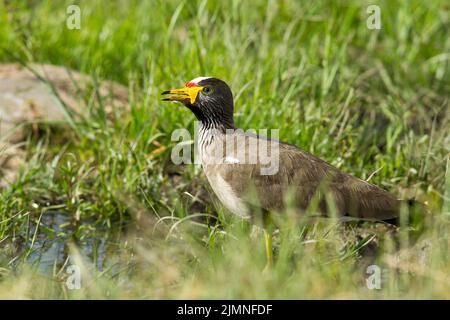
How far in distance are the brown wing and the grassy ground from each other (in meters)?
0.16

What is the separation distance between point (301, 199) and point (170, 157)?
1645 millimetres

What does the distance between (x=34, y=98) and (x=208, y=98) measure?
90.0 inches

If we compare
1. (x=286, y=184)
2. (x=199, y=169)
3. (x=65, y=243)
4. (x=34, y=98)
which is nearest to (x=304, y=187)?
(x=286, y=184)

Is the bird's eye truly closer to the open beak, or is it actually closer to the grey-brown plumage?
the open beak

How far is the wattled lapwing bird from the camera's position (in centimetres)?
548

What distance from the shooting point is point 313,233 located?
584 cm

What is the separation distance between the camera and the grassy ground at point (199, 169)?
4750 mm

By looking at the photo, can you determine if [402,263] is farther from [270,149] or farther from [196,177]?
[196,177]

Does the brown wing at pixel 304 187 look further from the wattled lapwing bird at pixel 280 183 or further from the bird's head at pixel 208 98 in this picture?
the bird's head at pixel 208 98

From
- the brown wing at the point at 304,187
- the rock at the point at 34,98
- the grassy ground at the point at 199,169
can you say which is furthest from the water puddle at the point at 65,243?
the brown wing at the point at 304,187

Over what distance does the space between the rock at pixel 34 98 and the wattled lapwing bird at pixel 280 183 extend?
1.79 metres

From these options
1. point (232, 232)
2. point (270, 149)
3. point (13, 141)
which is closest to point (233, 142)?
point (270, 149)

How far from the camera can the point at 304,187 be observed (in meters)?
5.58

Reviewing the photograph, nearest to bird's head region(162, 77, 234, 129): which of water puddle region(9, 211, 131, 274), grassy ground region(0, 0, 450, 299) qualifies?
grassy ground region(0, 0, 450, 299)
